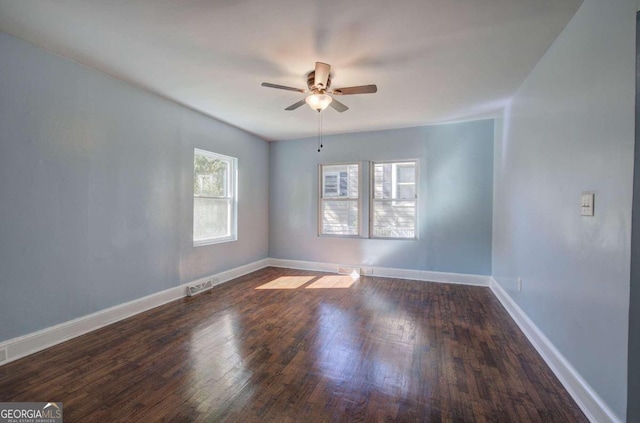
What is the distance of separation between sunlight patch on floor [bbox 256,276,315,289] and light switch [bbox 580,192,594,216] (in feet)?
11.2

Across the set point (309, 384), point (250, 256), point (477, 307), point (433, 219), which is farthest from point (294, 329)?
point (433, 219)

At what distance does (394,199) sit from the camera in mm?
4762

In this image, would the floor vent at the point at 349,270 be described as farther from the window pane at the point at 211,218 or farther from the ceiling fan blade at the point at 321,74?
the ceiling fan blade at the point at 321,74

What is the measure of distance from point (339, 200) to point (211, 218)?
7.57 feet

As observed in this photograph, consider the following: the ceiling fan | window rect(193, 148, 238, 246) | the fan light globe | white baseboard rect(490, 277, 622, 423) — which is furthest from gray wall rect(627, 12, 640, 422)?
window rect(193, 148, 238, 246)

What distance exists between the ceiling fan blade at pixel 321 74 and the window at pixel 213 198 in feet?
7.60

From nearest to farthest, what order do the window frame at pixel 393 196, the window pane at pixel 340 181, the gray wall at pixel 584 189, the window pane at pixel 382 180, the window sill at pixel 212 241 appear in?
the gray wall at pixel 584 189
the window sill at pixel 212 241
the window frame at pixel 393 196
the window pane at pixel 382 180
the window pane at pixel 340 181

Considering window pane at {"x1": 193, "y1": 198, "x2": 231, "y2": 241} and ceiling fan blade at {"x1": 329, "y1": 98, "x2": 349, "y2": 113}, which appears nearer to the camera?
ceiling fan blade at {"x1": 329, "y1": 98, "x2": 349, "y2": 113}

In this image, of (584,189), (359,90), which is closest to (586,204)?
(584,189)

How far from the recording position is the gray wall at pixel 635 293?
1.28 meters

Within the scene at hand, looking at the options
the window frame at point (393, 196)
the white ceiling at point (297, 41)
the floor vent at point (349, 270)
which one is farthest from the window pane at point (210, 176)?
the window frame at point (393, 196)

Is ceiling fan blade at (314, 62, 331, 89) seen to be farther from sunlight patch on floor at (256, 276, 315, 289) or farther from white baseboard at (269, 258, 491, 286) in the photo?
white baseboard at (269, 258, 491, 286)

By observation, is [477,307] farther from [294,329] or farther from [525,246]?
[294,329]

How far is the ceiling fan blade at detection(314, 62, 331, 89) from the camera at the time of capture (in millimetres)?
2367
